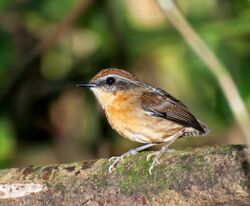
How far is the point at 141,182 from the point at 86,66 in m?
3.55

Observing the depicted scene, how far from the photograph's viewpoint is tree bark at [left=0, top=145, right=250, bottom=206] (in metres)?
4.41

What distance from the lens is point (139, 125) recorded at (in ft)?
19.2

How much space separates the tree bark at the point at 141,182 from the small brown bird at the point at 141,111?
0.68m

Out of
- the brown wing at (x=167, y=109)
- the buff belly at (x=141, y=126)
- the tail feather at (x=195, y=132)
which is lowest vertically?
the buff belly at (x=141, y=126)

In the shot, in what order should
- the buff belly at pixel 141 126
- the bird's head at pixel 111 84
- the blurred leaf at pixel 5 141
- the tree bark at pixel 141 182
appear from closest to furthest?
the tree bark at pixel 141 182, the buff belly at pixel 141 126, the bird's head at pixel 111 84, the blurred leaf at pixel 5 141

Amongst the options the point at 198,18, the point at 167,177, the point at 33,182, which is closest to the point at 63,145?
the point at 198,18

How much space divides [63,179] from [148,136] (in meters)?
1.00

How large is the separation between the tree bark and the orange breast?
64cm

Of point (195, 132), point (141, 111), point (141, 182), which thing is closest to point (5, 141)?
point (141, 111)

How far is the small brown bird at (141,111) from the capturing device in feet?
19.2

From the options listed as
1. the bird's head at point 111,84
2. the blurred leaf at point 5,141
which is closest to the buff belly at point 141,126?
the bird's head at point 111,84

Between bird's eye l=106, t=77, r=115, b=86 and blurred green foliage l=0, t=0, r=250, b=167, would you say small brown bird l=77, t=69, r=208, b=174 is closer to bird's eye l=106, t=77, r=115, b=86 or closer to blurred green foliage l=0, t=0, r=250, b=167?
bird's eye l=106, t=77, r=115, b=86

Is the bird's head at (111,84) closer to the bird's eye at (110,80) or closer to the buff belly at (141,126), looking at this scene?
the bird's eye at (110,80)

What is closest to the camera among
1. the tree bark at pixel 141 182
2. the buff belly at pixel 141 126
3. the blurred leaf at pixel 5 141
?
the tree bark at pixel 141 182
